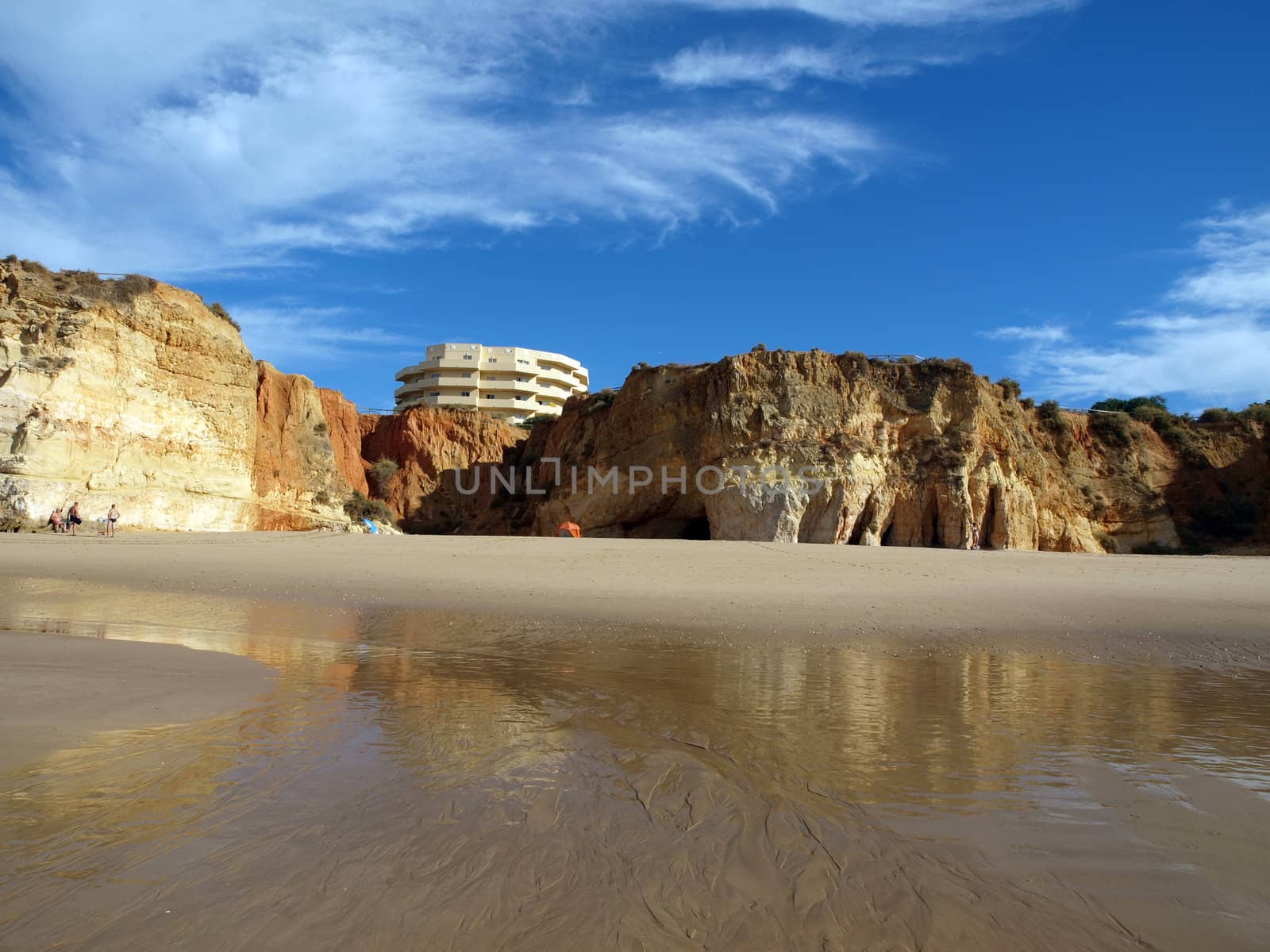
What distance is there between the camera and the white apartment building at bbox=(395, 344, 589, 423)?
6594cm

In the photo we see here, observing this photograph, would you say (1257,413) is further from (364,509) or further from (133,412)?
(133,412)

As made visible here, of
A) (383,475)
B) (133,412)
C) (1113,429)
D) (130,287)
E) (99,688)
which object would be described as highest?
(130,287)

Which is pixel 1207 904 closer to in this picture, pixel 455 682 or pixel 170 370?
pixel 455 682

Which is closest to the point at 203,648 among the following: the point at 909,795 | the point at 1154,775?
the point at 909,795

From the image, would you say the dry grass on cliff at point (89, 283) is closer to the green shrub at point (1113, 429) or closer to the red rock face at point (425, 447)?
the red rock face at point (425, 447)

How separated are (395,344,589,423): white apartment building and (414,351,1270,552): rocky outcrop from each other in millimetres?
34969

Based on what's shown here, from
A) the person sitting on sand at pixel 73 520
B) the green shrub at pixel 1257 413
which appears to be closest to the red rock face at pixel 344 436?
the person sitting on sand at pixel 73 520

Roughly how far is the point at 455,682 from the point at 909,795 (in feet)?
12.1

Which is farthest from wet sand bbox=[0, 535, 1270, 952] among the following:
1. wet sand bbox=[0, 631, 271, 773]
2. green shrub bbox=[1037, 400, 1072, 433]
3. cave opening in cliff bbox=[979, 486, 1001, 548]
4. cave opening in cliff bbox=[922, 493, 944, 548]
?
green shrub bbox=[1037, 400, 1072, 433]

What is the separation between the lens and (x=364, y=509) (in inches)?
1277

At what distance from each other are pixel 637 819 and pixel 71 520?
70.9 ft

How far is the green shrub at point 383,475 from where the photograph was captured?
3706 cm

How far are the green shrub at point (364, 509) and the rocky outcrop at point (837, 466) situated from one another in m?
4.94

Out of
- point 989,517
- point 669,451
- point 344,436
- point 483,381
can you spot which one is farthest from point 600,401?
point 483,381
